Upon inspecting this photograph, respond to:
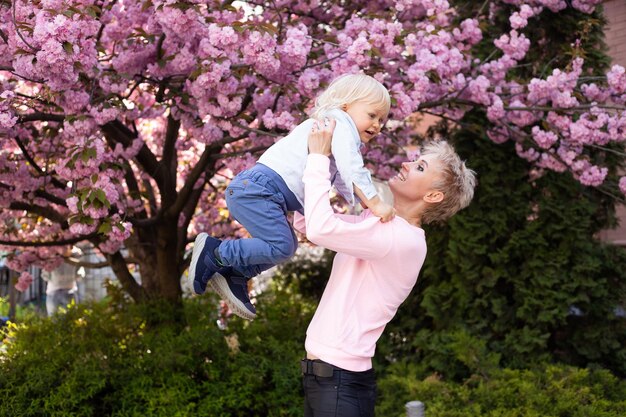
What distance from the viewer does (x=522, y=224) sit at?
529 centimetres

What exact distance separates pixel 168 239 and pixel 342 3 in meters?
2.20

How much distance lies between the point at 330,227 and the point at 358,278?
0.27m

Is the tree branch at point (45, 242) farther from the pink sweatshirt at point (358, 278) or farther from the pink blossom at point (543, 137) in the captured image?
the pink sweatshirt at point (358, 278)

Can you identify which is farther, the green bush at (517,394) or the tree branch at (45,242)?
the tree branch at (45,242)

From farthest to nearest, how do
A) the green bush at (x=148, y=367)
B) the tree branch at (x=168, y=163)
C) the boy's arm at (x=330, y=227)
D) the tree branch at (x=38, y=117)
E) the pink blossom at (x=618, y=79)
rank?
the tree branch at (x=168, y=163) < the pink blossom at (x=618, y=79) < the green bush at (x=148, y=367) < the tree branch at (x=38, y=117) < the boy's arm at (x=330, y=227)

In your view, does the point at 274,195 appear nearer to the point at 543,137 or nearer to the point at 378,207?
the point at 378,207

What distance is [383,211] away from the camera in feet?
7.12

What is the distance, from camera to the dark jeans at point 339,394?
2.18 meters

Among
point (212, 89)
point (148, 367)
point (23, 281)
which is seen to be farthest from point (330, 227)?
point (23, 281)

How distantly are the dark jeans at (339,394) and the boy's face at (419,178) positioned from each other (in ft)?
1.85

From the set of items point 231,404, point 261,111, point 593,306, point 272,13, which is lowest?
point 231,404

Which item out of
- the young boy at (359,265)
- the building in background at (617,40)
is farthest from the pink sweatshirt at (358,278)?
the building in background at (617,40)

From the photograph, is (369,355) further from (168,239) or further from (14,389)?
(168,239)

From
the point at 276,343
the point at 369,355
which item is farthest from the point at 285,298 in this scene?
the point at 369,355
